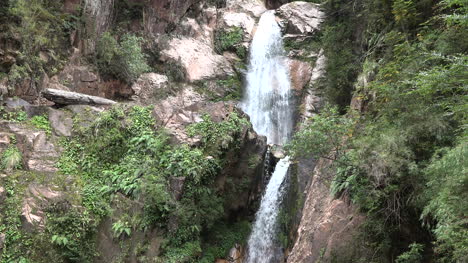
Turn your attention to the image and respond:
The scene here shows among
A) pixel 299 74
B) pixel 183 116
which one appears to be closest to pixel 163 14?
pixel 299 74

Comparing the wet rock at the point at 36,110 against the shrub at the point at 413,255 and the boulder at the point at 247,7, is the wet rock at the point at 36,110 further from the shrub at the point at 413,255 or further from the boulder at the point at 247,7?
the boulder at the point at 247,7

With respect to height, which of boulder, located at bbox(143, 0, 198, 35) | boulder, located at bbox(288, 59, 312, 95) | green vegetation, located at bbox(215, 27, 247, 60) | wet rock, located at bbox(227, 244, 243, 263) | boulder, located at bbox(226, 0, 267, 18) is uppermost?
boulder, located at bbox(226, 0, 267, 18)

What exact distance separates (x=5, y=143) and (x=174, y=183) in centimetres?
482

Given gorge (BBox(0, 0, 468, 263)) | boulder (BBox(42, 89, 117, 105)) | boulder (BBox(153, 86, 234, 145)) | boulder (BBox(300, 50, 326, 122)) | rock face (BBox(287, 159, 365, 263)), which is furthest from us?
boulder (BBox(300, 50, 326, 122))

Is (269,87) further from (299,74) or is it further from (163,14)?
(163,14)

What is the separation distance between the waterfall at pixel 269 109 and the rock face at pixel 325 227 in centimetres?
342

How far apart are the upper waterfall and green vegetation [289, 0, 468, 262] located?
8342 millimetres

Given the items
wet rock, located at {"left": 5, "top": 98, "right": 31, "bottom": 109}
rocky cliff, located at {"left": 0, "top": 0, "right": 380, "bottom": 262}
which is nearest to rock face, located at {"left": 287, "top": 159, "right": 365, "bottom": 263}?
rocky cliff, located at {"left": 0, "top": 0, "right": 380, "bottom": 262}

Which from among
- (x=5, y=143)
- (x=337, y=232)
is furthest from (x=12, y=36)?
(x=337, y=232)

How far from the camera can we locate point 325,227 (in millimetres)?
8445

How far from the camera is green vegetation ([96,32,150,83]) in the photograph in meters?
14.7

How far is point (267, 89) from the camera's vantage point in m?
19.5

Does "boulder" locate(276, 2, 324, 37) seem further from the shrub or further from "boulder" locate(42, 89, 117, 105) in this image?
the shrub

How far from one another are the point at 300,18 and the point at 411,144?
56.4 feet
